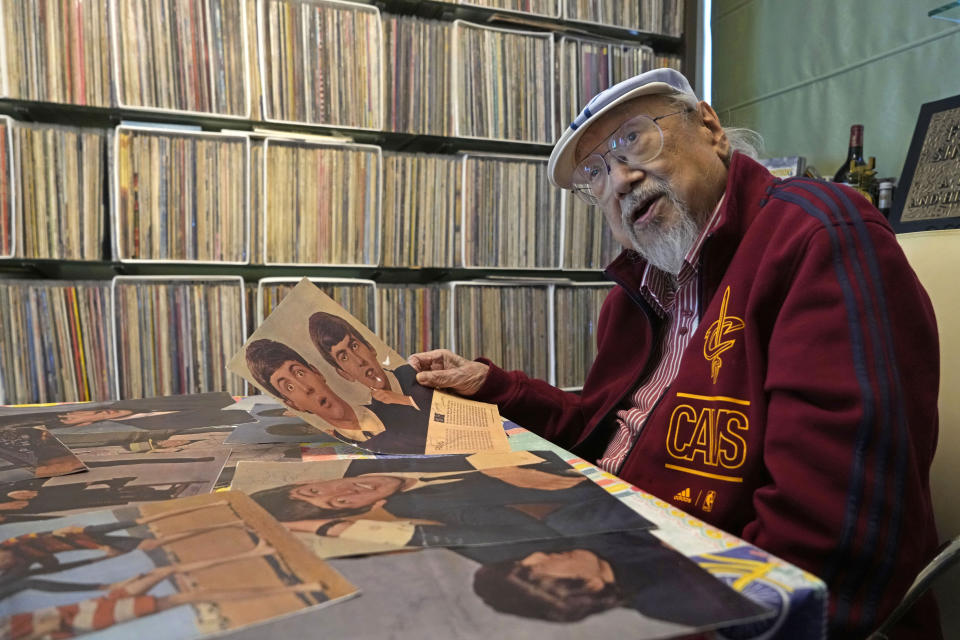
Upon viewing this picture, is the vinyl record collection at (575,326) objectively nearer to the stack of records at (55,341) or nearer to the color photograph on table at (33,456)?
the stack of records at (55,341)

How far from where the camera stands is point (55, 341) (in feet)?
5.76

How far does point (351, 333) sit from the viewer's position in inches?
42.6

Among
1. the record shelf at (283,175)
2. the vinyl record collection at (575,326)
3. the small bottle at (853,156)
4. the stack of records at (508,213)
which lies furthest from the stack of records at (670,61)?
the vinyl record collection at (575,326)

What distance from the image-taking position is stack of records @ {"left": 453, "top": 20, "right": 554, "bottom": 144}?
2.08 meters

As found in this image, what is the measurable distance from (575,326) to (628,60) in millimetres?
1006

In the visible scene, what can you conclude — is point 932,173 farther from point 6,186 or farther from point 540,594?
point 6,186

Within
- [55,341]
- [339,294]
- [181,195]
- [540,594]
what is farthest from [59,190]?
[540,594]

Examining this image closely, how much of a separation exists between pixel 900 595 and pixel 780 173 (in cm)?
158

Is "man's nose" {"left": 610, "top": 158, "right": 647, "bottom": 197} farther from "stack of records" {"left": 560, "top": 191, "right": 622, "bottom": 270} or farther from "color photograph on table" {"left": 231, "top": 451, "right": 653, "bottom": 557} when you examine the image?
"stack of records" {"left": 560, "top": 191, "right": 622, "bottom": 270}

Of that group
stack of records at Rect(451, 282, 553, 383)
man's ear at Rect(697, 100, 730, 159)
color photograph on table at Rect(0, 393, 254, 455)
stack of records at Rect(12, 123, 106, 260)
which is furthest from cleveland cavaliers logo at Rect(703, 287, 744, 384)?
stack of records at Rect(12, 123, 106, 260)

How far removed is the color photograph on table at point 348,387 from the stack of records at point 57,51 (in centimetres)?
126

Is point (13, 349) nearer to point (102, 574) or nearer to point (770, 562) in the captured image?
point (102, 574)

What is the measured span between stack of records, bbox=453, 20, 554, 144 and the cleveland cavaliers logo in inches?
56.4

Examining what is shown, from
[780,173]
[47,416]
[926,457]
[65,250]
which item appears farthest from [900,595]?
[65,250]
